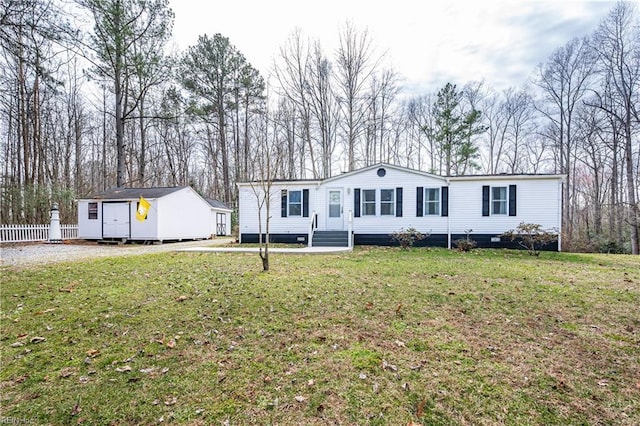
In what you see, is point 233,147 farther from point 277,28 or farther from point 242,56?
point 277,28

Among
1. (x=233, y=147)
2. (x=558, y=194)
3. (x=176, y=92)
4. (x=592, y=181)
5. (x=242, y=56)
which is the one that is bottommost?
(x=558, y=194)

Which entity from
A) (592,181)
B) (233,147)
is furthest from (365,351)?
(592,181)

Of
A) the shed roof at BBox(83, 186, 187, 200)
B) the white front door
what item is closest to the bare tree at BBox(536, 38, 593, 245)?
the white front door

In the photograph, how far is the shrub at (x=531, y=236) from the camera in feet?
40.8

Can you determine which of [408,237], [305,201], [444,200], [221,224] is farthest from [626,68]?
[221,224]

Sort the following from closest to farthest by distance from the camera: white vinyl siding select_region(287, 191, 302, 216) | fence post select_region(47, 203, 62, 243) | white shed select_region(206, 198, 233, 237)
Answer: white vinyl siding select_region(287, 191, 302, 216)
fence post select_region(47, 203, 62, 243)
white shed select_region(206, 198, 233, 237)

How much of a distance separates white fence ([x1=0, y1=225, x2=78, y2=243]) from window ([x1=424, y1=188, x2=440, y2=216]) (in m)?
18.8

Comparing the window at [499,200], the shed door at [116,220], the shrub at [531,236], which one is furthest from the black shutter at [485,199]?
the shed door at [116,220]

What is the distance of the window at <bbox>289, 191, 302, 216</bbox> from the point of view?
15.5 meters

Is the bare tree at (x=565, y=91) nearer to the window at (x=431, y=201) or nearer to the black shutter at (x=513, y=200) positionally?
the black shutter at (x=513, y=200)

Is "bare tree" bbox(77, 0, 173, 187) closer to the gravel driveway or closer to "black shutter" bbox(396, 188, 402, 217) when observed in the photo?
the gravel driveway

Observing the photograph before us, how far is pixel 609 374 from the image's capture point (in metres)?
3.06

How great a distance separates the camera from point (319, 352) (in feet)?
11.5

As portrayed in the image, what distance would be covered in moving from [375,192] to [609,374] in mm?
12174
